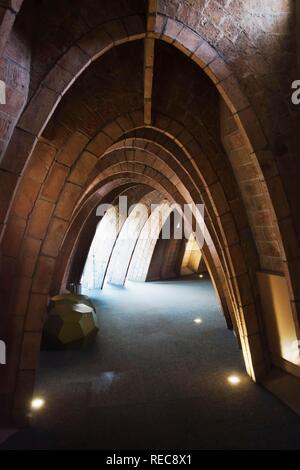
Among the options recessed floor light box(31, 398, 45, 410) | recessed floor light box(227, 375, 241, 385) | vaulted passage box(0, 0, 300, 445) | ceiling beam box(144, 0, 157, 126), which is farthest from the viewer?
recessed floor light box(227, 375, 241, 385)

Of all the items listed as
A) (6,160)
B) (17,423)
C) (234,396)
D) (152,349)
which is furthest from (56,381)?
(6,160)

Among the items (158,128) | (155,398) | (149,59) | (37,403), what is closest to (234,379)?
(155,398)

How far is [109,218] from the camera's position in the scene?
14945 mm

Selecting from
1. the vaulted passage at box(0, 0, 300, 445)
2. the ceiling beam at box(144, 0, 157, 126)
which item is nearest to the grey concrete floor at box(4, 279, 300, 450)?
the vaulted passage at box(0, 0, 300, 445)

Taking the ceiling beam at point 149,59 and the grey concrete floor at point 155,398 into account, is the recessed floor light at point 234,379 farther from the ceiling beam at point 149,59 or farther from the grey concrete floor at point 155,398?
the ceiling beam at point 149,59

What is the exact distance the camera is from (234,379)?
555cm

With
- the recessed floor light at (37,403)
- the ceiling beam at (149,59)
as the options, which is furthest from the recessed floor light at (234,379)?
the ceiling beam at (149,59)

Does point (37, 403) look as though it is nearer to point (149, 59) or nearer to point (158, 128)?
point (158, 128)

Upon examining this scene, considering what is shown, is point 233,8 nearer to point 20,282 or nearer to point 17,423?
point 20,282

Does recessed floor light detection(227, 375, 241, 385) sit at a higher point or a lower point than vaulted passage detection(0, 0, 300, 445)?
lower

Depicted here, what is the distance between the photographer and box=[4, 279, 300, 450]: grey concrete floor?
387 centimetres

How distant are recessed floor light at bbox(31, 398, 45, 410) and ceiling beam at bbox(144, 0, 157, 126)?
208 inches

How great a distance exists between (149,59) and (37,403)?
5.82 metres

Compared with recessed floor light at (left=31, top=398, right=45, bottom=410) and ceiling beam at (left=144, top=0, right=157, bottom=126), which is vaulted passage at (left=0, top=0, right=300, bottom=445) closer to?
ceiling beam at (left=144, top=0, right=157, bottom=126)
